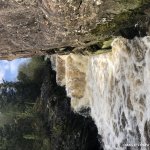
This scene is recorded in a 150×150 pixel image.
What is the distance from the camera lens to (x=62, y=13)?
4.70 meters

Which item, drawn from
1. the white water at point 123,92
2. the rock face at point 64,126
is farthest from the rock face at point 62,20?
the rock face at point 64,126

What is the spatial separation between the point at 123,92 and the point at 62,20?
10.8 ft

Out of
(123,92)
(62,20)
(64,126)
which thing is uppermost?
(62,20)

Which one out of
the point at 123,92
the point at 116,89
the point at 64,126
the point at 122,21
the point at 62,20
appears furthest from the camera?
the point at 64,126

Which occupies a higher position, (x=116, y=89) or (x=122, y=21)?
(x=122, y=21)

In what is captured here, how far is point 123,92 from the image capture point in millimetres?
7863

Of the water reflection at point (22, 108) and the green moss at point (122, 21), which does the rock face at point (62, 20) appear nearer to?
the green moss at point (122, 21)

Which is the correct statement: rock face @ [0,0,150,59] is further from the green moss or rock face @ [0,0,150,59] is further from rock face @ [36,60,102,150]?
rock face @ [36,60,102,150]

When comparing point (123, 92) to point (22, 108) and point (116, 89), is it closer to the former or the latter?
point (116, 89)

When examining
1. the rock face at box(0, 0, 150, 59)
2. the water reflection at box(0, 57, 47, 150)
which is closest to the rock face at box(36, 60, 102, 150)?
the water reflection at box(0, 57, 47, 150)

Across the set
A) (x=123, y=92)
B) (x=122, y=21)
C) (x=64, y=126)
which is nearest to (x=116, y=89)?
(x=123, y=92)

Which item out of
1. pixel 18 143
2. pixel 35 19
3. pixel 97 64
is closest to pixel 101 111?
pixel 97 64

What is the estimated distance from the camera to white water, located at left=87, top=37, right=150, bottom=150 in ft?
22.8

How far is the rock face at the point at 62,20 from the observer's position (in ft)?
15.4
